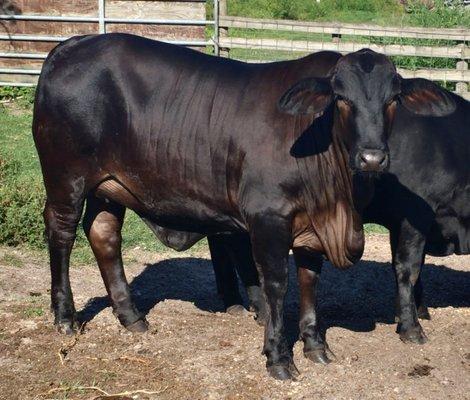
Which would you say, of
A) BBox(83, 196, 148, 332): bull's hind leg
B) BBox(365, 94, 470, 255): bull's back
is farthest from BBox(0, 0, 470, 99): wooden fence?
BBox(83, 196, 148, 332): bull's hind leg

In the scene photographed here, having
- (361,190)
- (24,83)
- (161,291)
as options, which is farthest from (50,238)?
(24,83)

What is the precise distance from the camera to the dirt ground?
5.66 meters

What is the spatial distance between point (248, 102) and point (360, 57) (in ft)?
2.74

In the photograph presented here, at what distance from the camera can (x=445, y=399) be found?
5.54 metres

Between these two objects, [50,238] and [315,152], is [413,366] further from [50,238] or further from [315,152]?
[50,238]

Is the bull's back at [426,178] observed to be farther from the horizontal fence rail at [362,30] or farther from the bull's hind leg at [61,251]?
the horizontal fence rail at [362,30]

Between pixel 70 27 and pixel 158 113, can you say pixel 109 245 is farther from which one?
pixel 70 27

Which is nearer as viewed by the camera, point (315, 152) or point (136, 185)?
point (315, 152)

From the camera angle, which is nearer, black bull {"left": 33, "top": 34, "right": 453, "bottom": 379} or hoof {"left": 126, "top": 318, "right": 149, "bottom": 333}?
black bull {"left": 33, "top": 34, "right": 453, "bottom": 379}

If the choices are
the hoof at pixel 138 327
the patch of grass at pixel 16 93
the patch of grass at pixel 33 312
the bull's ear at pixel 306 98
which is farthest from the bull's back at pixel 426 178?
the patch of grass at pixel 16 93

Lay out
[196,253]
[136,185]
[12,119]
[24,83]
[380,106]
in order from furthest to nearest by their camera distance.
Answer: [24,83]
[12,119]
[196,253]
[136,185]
[380,106]

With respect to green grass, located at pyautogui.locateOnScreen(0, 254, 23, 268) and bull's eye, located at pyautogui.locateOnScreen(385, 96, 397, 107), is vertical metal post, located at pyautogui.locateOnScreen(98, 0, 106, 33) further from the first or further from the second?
bull's eye, located at pyautogui.locateOnScreen(385, 96, 397, 107)

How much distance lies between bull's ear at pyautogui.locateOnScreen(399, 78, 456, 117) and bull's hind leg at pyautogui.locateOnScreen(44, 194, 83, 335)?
2.36 metres

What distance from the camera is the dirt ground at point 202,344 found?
5.66 meters
